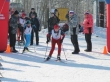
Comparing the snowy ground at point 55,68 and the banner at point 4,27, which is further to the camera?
the banner at point 4,27

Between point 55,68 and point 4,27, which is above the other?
point 4,27

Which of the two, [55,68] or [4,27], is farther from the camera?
[4,27]

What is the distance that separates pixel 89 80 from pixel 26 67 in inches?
110

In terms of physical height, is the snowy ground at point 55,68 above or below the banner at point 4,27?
below

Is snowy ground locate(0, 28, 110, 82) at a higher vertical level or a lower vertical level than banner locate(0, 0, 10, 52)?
lower

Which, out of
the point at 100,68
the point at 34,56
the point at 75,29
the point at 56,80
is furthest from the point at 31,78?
the point at 75,29

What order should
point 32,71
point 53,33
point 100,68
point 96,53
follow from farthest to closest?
Answer: 1. point 96,53
2. point 53,33
3. point 100,68
4. point 32,71

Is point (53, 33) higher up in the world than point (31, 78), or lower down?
higher up

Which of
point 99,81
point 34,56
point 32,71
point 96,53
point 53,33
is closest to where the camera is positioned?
point 99,81

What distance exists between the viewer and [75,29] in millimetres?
13820

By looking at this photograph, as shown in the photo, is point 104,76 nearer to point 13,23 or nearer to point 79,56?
point 79,56

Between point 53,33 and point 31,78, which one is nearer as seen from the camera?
point 31,78

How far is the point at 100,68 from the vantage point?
10.6 metres

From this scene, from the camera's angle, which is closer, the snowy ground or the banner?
the snowy ground
